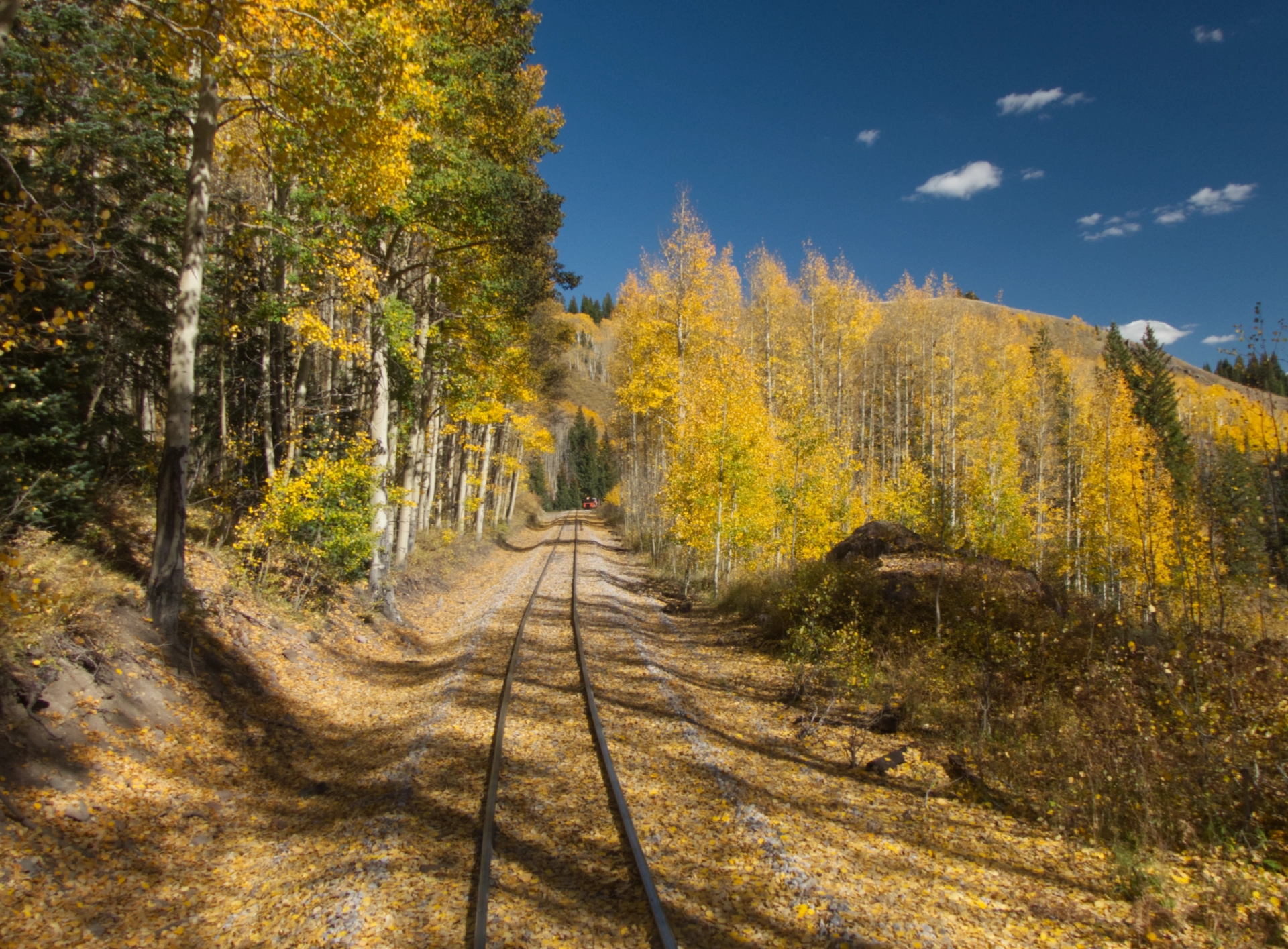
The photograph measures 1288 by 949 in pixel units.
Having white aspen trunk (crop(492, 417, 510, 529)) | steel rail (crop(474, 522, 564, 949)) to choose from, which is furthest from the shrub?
white aspen trunk (crop(492, 417, 510, 529))

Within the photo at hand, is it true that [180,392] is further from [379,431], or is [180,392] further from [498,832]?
[498,832]

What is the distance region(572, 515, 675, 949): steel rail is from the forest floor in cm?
11

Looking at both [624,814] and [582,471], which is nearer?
[624,814]

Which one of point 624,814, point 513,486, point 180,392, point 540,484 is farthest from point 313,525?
point 540,484

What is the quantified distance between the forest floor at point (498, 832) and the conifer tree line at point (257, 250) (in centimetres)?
186

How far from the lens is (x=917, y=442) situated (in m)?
32.0

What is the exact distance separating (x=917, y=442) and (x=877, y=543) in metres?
23.2

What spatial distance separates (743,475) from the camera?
1444 centimetres

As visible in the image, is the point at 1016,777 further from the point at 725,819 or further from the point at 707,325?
the point at 707,325

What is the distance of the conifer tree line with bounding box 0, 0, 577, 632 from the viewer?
19.6ft

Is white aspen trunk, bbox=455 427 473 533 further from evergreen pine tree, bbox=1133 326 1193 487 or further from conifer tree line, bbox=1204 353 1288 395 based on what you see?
evergreen pine tree, bbox=1133 326 1193 487

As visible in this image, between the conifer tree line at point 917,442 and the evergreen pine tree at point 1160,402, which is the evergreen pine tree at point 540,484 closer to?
the conifer tree line at point 917,442

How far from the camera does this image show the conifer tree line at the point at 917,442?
7273 mm

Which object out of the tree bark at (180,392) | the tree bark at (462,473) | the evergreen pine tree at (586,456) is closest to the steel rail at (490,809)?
the tree bark at (180,392)
